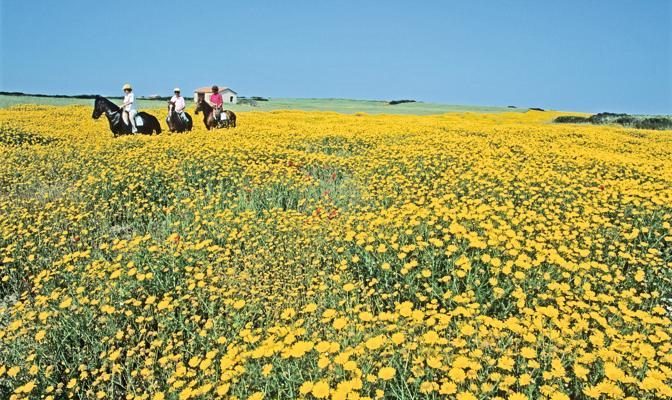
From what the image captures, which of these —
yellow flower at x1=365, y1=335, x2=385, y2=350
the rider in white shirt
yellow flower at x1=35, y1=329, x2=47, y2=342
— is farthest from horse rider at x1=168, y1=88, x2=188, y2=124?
yellow flower at x1=365, y1=335, x2=385, y2=350

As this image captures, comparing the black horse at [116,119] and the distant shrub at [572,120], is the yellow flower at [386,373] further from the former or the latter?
the distant shrub at [572,120]

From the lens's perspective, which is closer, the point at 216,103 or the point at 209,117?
the point at 209,117

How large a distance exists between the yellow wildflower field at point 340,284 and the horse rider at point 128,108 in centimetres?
649

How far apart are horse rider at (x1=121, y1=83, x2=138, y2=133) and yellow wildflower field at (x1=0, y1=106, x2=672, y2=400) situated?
649cm

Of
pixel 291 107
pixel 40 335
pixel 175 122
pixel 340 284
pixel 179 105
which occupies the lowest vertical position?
pixel 40 335

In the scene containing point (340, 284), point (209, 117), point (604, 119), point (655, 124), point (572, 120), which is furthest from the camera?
point (572, 120)

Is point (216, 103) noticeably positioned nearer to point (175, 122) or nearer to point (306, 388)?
point (175, 122)

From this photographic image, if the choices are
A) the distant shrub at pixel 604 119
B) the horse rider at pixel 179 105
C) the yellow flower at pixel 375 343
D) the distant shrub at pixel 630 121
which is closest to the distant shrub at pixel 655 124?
the distant shrub at pixel 630 121

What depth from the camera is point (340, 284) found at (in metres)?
5.39

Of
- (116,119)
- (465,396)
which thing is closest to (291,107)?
(116,119)

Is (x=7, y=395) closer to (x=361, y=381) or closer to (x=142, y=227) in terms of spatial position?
(x=361, y=381)

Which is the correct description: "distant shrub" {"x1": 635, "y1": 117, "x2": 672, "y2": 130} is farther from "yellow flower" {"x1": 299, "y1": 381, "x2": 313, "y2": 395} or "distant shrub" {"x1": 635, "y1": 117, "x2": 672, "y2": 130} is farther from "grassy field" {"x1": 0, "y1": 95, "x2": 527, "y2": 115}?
"yellow flower" {"x1": 299, "y1": 381, "x2": 313, "y2": 395}

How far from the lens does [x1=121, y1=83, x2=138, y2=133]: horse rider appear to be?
17.9 m

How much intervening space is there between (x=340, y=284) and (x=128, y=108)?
16.0 metres
